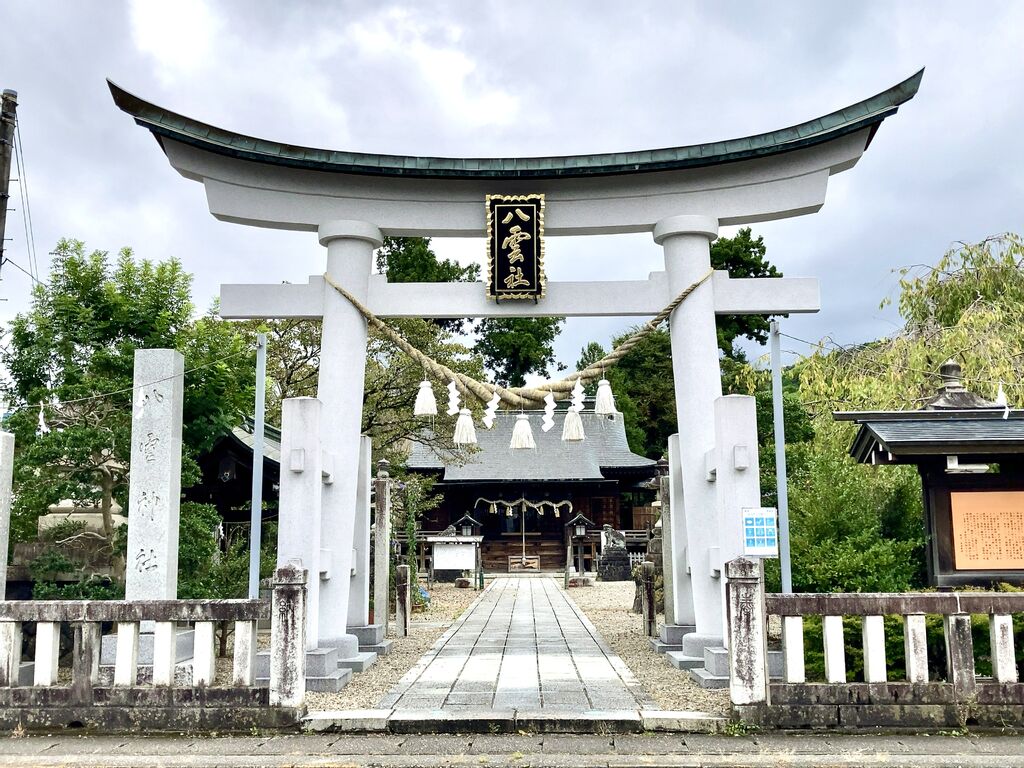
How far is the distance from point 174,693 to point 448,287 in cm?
524

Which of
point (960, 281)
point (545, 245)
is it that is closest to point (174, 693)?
point (545, 245)

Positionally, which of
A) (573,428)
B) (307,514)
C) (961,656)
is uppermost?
(573,428)

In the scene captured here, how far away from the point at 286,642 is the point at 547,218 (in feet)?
18.9

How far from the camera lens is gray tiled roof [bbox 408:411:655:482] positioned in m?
31.4

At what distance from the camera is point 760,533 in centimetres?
794

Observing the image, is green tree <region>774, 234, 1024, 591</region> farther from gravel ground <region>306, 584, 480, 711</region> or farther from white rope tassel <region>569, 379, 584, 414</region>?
gravel ground <region>306, 584, 480, 711</region>

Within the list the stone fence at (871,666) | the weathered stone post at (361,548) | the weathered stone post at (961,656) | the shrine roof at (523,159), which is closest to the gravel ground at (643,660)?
the stone fence at (871,666)

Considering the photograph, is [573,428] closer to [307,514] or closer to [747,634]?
[307,514]

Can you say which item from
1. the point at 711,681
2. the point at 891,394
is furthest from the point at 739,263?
the point at 711,681

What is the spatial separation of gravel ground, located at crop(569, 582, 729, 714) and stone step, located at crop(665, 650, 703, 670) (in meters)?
0.07

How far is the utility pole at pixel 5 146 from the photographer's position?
9906 millimetres

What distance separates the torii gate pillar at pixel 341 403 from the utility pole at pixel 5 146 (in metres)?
3.68

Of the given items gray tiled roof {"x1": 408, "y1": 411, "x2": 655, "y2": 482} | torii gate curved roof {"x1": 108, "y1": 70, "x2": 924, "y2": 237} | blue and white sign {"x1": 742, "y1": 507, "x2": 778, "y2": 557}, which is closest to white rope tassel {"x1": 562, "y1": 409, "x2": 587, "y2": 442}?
torii gate curved roof {"x1": 108, "y1": 70, "x2": 924, "y2": 237}

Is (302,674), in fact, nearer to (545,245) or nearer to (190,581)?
(190,581)
